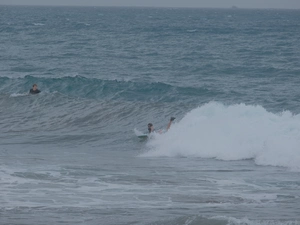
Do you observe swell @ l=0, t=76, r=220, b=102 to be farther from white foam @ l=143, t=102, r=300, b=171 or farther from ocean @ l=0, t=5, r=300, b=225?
white foam @ l=143, t=102, r=300, b=171

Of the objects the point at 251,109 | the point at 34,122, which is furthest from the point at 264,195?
the point at 34,122

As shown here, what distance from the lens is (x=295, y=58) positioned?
142ft

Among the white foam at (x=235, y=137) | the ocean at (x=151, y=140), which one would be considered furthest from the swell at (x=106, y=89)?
the white foam at (x=235, y=137)

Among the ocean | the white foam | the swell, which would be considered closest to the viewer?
the ocean

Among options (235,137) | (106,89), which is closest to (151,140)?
(235,137)

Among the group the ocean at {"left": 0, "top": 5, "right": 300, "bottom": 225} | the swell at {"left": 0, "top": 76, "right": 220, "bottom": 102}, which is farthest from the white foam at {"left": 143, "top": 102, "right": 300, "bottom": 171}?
the swell at {"left": 0, "top": 76, "right": 220, "bottom": 102}

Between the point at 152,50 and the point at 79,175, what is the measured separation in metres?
35.8

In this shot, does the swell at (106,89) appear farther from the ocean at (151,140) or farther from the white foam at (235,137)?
the white foam at (235,137)

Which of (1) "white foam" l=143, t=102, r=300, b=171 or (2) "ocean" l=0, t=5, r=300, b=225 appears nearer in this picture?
(2) "ocean" l=0, t=5, r=300, b=225

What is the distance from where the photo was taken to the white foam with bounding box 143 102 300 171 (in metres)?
18.9

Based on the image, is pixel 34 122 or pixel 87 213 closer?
pixel 87 213

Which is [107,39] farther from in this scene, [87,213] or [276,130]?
[87,213]

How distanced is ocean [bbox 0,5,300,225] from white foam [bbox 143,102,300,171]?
0.12ft

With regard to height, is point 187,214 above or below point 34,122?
above
